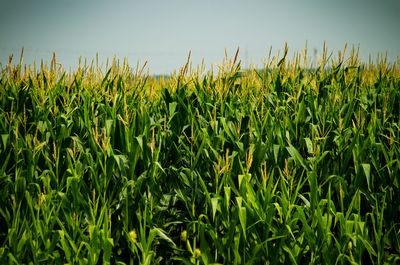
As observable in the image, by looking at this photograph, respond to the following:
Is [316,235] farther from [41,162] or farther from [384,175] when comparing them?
[41,162]

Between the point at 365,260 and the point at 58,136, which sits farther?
the point at 58,136

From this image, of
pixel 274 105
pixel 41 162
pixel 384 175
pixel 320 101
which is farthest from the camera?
pixel 320 101

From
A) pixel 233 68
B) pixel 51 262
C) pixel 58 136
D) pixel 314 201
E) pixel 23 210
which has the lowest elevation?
pixel 51 262

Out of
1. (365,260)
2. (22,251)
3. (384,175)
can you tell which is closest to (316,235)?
(365,260)

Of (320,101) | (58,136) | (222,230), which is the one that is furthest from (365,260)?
(58,136)

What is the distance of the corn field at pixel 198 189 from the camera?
174cm

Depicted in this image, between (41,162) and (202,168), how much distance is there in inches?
52.2

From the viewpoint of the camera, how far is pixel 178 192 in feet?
6.93

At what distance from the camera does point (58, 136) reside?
2.59 metres

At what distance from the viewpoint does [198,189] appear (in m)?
2.12

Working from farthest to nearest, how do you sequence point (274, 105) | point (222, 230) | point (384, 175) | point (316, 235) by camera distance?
point (274, 105)
point (384, 175)
point (222, 230)
point (316, 235)

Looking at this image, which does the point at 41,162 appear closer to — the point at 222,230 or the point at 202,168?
the point at 202,168

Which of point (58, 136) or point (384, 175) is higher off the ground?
point (58, 136)

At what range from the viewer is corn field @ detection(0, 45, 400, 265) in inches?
68.5
